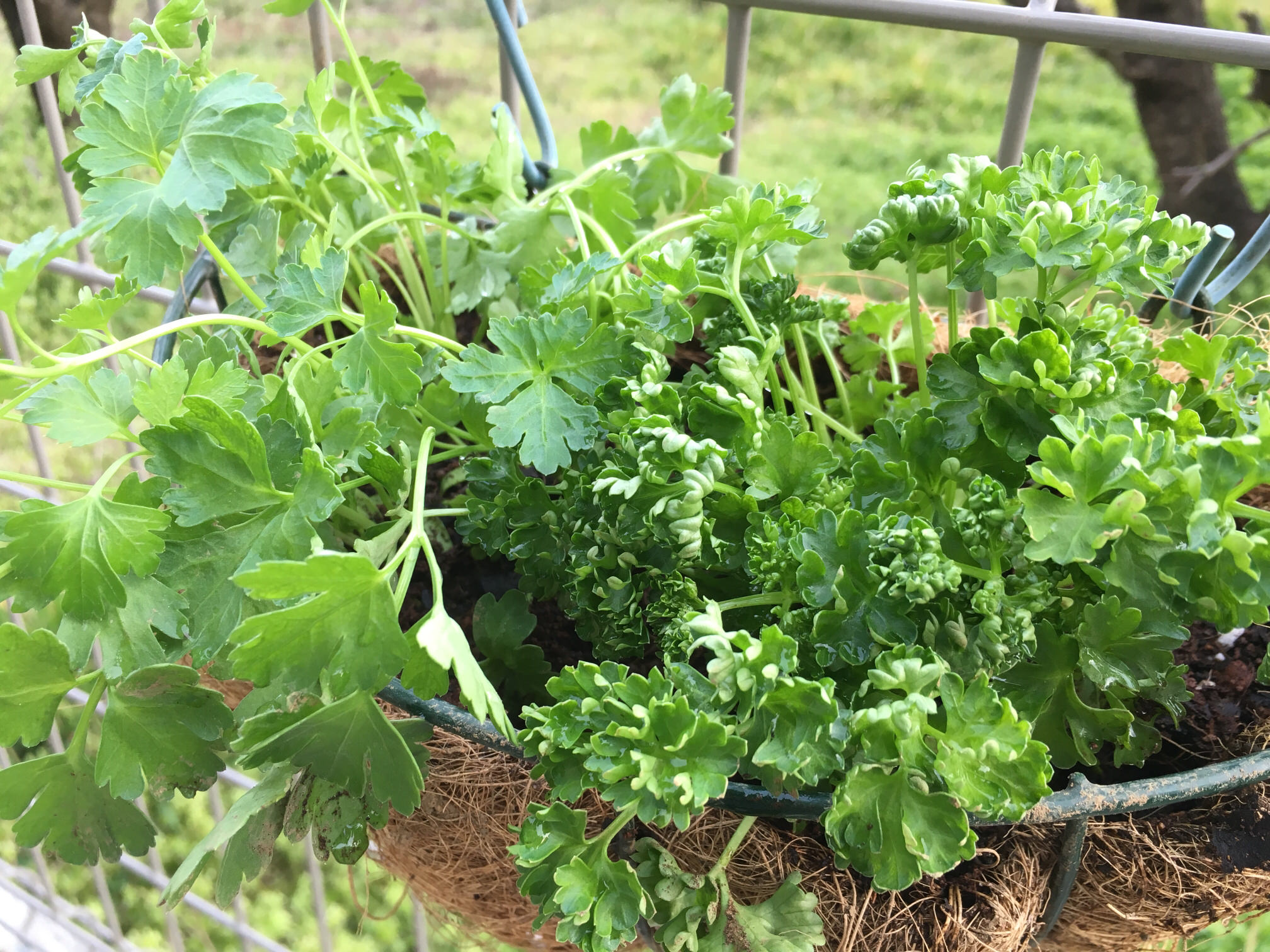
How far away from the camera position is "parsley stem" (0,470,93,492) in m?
0.46

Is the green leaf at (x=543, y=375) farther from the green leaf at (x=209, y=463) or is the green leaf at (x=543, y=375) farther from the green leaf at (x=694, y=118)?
the green leaf at (x=694, y=118)

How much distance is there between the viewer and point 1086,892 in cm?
49

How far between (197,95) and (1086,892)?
62 cm

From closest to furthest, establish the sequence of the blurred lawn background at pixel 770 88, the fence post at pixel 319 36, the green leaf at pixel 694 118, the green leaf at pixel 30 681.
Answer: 1. the green leaf at pixel 30 681
2. the green leaf at pixel 694 118
3. the fence post at pixel 319 36
4. the blurred lawn background at pixel 770 88

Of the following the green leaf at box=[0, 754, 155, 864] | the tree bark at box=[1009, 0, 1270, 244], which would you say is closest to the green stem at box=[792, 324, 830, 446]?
the green leaf at box=[0, 754, 155, 864]

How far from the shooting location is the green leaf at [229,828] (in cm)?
48

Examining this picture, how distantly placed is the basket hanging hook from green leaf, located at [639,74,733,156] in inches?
3.5

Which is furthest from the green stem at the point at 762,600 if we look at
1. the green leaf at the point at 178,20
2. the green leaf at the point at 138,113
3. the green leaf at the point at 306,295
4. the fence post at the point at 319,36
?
the fence post at the point at 319,36

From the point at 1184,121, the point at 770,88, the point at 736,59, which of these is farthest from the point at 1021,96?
the point at 770,88

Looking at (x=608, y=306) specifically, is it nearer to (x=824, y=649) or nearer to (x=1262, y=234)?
(x=824, y=649)

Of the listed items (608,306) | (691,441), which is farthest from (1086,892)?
(608,306)

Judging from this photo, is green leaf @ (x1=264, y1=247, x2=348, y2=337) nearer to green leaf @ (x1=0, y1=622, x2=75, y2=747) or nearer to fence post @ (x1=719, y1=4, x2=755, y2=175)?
green leaf @ (x1=0, y1=622, x2=75, y2=747)

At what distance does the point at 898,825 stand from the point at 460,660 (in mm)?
195

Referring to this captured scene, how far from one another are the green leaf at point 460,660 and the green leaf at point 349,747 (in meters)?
0.05
